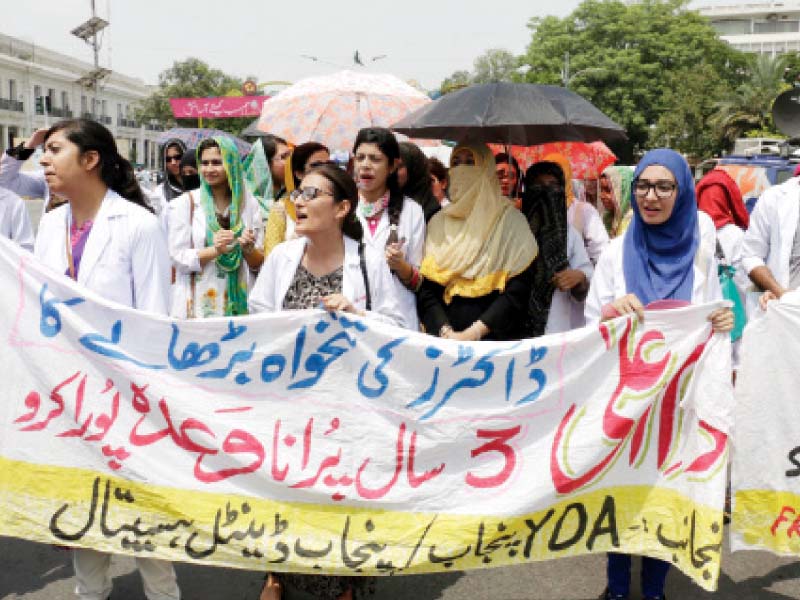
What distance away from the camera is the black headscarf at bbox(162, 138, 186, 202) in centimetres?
639

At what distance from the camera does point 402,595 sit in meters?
3.44

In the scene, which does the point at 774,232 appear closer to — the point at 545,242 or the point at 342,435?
the point at 545,242

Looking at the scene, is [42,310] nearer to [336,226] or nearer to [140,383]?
[140,383]

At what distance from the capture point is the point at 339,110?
238 inches

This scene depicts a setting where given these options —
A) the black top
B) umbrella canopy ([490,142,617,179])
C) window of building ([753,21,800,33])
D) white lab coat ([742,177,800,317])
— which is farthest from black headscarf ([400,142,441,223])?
window of building ([753,21,800,33])

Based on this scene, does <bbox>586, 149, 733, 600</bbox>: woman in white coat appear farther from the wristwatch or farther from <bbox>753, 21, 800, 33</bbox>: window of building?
<bbox>753, 21, 800, 33</bbox>: window of building

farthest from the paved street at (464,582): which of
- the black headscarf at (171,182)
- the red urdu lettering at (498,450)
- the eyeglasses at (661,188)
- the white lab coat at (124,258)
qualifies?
the black headscarf at (171,182)

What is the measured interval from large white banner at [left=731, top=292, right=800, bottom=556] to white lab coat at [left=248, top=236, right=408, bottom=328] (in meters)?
1.31

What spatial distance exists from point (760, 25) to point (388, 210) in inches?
3297

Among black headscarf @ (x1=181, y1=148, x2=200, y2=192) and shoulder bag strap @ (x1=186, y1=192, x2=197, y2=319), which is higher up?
black headscarf @ (x1=181, y1=148, x2=200, y2=192)

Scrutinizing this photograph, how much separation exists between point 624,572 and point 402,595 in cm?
90

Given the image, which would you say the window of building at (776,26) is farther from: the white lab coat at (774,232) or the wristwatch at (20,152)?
the wristwatch at (20,152)

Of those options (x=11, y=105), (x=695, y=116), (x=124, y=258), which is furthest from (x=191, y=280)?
(x=11, y=105)

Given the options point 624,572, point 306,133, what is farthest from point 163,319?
point 306,133
